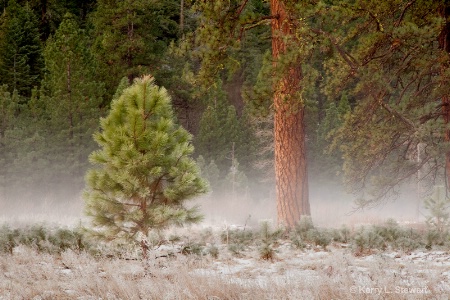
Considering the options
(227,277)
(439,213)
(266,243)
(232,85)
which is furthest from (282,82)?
(232,85)

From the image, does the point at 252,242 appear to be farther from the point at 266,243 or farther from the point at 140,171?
the point at 140,171

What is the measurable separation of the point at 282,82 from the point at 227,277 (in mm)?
5184

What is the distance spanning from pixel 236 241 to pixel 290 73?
3.49 m

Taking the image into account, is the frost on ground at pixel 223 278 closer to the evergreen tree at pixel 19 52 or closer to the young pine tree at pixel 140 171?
the young pine tree at pixel 140 171

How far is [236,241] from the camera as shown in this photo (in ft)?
30.9

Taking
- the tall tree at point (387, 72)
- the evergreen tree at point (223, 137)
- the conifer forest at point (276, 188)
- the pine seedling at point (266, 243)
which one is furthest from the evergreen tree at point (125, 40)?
the pine seedling at point (266, 243)

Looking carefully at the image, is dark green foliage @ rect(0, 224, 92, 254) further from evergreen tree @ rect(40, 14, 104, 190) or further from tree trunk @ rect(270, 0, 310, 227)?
evergreen tree @ rect(40, 14, 104, 190)

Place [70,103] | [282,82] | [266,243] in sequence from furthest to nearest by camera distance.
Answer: [70,103]
[282,82]
[266,243]

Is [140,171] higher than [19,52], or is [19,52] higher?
[19,52]

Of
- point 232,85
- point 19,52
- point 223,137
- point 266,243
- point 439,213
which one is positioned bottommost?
point 266,243

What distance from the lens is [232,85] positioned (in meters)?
37.8

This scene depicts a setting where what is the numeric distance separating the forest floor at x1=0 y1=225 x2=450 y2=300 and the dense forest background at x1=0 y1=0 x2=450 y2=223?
383 cm

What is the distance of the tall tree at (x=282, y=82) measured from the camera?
9.95 meters

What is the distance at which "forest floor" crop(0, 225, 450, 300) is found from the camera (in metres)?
4.92
